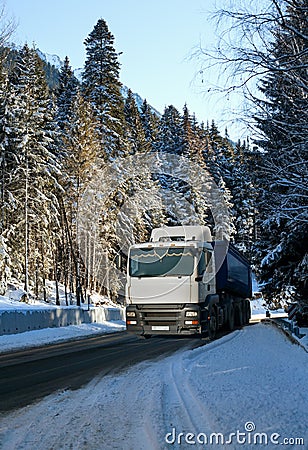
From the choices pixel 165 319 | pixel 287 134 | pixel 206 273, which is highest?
pixel 287 134

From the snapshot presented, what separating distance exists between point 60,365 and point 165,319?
446 centimetres

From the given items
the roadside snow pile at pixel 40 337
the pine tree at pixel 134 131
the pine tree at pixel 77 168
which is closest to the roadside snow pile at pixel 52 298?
the pine tree at pixel 77 168

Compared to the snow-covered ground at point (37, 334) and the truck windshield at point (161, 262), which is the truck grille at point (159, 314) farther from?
the snow-covered ground at point (37, 334)

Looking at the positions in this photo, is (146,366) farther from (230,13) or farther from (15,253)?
(15,253)

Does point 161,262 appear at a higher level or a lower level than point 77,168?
lower

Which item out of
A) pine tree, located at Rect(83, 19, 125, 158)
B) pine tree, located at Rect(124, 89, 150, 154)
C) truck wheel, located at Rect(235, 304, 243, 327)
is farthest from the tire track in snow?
pine tree, located at Rect(124, 89, 150, 154)

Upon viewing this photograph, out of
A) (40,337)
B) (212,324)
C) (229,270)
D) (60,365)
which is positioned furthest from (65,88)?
(60,365)

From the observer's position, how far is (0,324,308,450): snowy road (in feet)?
17.0

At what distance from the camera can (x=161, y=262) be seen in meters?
15.7

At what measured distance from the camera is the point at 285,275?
21.9 meters

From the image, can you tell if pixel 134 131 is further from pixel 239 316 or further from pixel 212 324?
pixel 212 324

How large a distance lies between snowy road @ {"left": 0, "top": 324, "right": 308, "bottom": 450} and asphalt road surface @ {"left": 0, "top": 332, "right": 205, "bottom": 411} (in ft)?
1.79

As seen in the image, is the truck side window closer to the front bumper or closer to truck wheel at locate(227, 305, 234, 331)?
the front bumper

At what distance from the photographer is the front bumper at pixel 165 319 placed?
15133mm
